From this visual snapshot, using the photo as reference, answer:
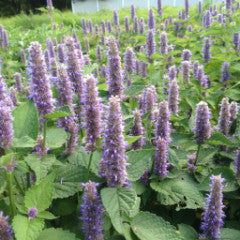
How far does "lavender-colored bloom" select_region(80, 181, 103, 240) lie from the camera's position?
1.85m

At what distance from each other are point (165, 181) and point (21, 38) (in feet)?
38.3

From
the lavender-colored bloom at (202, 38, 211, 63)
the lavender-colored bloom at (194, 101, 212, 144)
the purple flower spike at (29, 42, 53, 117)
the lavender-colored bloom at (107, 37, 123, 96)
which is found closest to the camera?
the purple flower spike at (29, 42, 53, 117)

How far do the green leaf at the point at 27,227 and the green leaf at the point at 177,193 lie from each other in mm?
952

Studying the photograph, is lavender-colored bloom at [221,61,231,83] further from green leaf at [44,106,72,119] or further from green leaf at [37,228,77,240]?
green leaf at [37,228,77,240]

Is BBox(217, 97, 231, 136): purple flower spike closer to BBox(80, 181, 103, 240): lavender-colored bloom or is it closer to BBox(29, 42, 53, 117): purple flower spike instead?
BBox(80, 181, 103, 240): lavender-colored bloom

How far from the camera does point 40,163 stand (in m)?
2.07

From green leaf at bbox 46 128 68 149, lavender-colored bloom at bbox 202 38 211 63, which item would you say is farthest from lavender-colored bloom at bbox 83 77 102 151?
lavender-colored bloom at bbox 202 38 211 63

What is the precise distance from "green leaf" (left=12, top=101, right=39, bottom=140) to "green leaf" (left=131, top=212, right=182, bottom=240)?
3.19 feet

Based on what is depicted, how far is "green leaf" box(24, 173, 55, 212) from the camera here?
195 centimetres

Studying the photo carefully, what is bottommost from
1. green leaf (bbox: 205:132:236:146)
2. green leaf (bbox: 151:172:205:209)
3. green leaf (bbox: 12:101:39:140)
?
green leaf (bbox: 151:172:205:209)

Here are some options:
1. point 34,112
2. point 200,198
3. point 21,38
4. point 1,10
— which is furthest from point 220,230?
point 1,10

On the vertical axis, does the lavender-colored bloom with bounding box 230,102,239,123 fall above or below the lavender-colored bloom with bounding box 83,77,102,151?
below

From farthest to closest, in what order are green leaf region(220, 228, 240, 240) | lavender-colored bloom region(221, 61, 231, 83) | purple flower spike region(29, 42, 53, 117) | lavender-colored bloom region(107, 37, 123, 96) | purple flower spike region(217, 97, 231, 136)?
lavender-colored bloom region(221, 61, 231, 83) < purple flower spike region(217, 97, 231, 136) < lavender-colored bloom region(107, 37, 123, 96) < green leaf region(220, 228, 240, 240) < purple flower spike region(29, 42, 53, 117)

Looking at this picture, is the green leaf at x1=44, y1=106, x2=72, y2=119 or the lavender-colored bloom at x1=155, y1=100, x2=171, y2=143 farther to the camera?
the lavender-colored bloom at x1=155, y1=100, x2=171, y2=143
